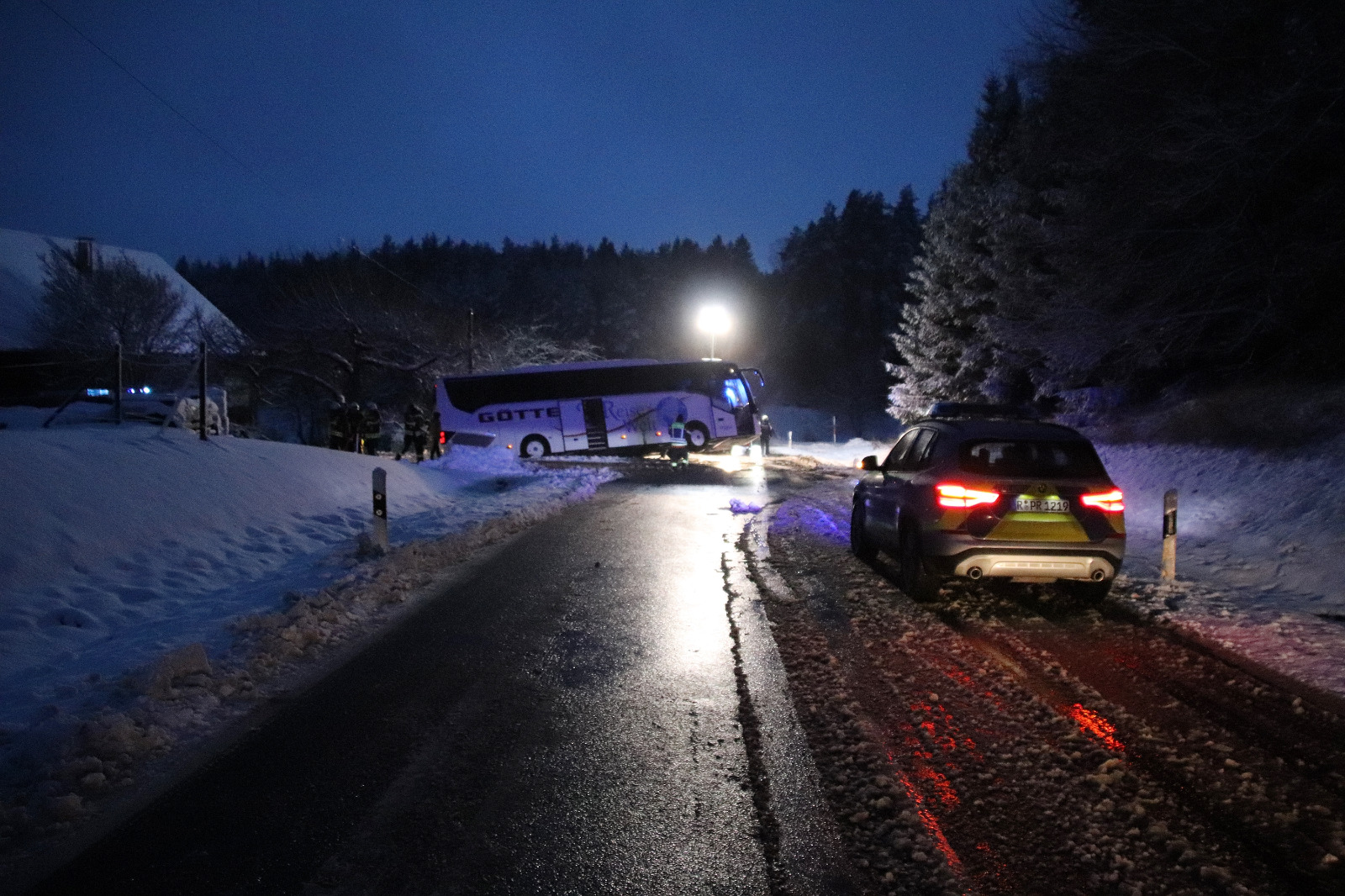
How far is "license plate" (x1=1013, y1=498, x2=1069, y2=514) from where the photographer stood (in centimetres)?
719

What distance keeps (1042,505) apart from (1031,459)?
0.50 m

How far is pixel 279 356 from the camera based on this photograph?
37906 millimetres

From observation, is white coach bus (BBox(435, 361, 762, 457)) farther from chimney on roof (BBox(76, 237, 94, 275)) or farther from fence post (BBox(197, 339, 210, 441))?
fence post (BBox(197, 339, 210, 441))

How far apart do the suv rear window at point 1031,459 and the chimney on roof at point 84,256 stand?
132 ft

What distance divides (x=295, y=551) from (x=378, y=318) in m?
29.5

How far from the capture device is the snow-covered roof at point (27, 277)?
32.4 metres

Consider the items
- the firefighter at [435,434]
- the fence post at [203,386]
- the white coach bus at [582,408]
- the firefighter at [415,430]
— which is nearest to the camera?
the fence post at [203,386]

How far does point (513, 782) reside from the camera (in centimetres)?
407

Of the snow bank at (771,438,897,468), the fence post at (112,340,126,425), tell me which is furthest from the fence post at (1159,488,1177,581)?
the snow bank at (771,438,897,468)

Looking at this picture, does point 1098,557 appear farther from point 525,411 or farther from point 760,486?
point 525,411

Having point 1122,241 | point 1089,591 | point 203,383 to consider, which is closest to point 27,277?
point 203,383

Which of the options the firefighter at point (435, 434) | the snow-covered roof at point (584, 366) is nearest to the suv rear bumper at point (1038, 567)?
the firefighter at point (435, 434)

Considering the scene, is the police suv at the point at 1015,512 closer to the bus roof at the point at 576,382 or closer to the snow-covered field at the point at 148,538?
the snow-covered field at the point at 148,538

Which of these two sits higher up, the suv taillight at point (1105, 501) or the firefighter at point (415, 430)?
the firefighter at point (415, 430)
